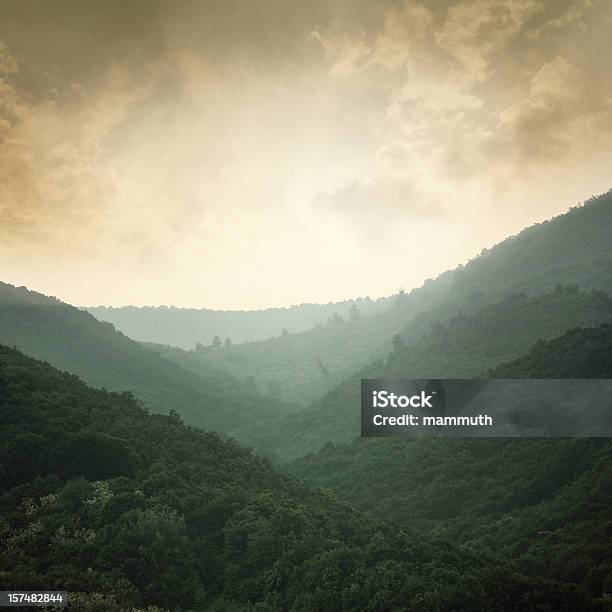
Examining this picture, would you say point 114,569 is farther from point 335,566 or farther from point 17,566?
point 335,566

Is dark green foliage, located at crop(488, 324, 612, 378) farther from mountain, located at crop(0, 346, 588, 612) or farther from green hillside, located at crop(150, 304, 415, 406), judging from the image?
green hillside, located at crop(150, 304, 415, 406)

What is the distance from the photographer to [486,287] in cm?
14712

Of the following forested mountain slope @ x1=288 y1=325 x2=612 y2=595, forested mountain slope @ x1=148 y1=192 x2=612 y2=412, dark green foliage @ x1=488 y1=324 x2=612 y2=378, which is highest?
forested mountain slope @ x1=148 y1=192 x2=612 y2=412

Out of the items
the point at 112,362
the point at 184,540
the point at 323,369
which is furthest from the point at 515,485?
the point at 323,369

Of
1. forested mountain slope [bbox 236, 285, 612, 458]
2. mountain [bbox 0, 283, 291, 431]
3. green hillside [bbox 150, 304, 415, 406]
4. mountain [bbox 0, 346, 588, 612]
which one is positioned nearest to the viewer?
mountain [bbox 0, 346, 588, 612]

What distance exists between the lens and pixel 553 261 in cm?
14525

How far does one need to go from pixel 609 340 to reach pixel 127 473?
181 ft

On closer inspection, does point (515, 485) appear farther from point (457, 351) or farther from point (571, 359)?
point (457, 351)

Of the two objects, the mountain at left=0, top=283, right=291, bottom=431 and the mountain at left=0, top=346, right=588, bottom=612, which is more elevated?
the mountain at left=0, top=283, right=291, bottom=431

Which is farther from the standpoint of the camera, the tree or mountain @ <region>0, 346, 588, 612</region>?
the tree

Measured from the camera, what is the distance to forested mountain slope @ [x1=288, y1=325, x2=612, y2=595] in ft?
111

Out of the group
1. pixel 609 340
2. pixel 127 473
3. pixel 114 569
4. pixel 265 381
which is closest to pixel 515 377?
pixel 609 340

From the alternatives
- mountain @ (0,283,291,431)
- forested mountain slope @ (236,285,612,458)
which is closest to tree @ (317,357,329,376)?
mountain @ (0,283,291,431)

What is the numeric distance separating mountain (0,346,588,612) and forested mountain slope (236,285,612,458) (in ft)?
195
